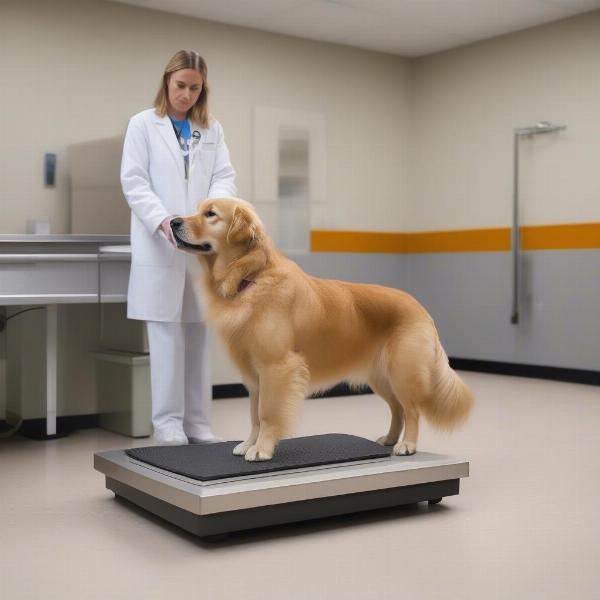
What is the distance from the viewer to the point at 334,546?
2385 mm

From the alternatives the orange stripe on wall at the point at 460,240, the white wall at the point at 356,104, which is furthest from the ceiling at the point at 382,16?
the orange stripe on wall at the point at 460,240

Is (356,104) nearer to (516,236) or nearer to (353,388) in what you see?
(516,236)

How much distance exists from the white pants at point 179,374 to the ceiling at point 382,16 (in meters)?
2.59

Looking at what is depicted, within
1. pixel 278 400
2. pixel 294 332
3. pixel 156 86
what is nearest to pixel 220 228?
pixel 294 332

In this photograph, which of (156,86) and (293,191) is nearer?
(156,86)

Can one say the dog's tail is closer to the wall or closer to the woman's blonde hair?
the woman's blonde hair

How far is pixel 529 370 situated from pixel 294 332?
158 inches

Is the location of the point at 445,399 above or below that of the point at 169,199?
below

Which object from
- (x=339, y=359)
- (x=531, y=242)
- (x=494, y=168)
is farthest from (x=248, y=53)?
(x=339, y=359)

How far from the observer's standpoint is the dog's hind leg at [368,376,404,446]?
305 centimetres

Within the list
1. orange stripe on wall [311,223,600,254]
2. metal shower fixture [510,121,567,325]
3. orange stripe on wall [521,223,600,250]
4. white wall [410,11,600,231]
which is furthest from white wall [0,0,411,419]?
orange stripe on wall [521,223,600,250]

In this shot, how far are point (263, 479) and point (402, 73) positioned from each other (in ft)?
16.9

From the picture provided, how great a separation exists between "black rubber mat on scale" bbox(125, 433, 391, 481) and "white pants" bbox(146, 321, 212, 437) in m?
0.68

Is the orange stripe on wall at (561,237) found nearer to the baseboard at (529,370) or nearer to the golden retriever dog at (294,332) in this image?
the baseboard at (529,370)
